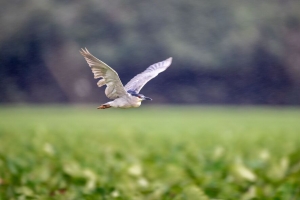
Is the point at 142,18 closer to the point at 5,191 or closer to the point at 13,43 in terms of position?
the point at 13,43

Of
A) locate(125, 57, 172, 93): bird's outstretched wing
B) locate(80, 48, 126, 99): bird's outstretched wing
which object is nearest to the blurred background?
locate(125, 57, 172, 93): bird's outstretched wing

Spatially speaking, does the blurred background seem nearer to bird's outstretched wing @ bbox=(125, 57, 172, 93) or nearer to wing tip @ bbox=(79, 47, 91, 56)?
bird's outstretched wing @ bbox=(125, 57, 172, 93)

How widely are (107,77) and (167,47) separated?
1532 cm

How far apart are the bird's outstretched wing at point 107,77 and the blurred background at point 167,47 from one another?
915 cm

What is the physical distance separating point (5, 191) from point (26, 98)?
14.8m

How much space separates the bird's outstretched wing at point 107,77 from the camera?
2.01 metres

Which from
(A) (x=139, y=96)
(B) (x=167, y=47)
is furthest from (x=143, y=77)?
(B) (x=167, y=47)

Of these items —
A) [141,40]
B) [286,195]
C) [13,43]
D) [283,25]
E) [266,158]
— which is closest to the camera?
[286,195]

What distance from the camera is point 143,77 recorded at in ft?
8.02

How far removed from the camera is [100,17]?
15.9 metres

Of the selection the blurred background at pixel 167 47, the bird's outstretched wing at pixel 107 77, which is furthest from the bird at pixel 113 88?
the blurred background at pixel 167 47

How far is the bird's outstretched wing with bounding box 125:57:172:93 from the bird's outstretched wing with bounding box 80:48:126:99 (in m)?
0.12

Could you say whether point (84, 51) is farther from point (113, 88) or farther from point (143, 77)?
point (143, 77)

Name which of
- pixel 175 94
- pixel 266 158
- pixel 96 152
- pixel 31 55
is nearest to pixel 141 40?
pixel 175 94
